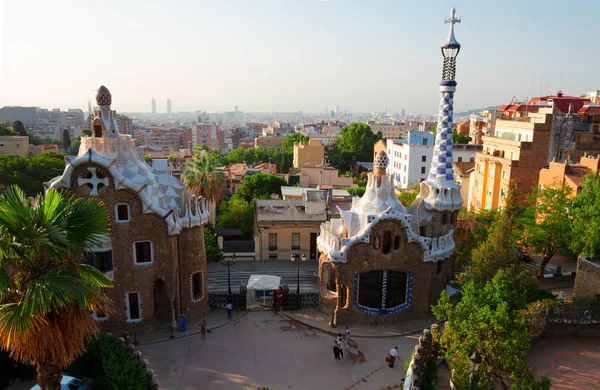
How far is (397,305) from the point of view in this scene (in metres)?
26.5

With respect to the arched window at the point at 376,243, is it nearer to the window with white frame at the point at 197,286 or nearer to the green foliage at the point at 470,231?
the green foliage at the point at 470,231

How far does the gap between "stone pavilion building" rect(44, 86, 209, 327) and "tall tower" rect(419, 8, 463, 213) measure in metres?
13.9

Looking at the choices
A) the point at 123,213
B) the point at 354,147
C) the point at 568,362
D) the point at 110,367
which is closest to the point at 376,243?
the point at 568,362

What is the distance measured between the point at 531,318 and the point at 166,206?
1941 centimetres

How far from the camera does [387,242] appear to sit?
83.3ft

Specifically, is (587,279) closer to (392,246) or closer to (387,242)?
(392,246)

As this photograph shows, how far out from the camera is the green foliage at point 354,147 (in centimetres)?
10300

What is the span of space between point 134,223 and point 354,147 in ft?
272

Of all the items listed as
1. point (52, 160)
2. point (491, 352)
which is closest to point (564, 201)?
point (491, 352)

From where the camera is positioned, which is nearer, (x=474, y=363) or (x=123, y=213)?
(x=474, y=363)

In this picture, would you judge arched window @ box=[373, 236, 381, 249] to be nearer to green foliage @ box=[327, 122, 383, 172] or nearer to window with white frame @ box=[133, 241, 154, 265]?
window with white frame @ box=[133, 241, 154, 265]

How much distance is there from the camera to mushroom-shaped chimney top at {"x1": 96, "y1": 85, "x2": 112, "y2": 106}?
23922 mm

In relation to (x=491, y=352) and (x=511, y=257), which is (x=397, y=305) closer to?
(x=511, y=257)

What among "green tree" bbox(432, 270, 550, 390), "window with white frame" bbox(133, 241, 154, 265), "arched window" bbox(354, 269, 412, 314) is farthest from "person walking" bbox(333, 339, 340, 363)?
"window with white frame" bbox(133, 241, 154, 265)
